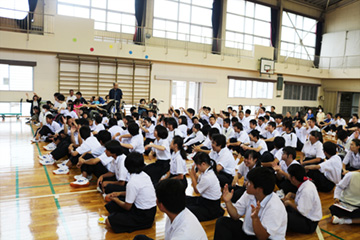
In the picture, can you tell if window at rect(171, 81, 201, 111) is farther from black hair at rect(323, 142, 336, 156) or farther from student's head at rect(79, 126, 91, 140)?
black hair at rect(323, 142, 336, 156)

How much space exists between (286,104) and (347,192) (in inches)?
615

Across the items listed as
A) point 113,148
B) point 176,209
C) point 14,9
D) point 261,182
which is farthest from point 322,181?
point 14,9

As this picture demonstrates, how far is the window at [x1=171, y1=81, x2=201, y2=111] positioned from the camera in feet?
47.2

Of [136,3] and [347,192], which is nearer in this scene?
[347,192]

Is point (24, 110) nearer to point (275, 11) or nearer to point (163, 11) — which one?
point (163, 11)

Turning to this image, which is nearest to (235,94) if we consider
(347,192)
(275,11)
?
(275,11)

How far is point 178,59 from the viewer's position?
13406 millimetres

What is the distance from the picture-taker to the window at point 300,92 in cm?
1850

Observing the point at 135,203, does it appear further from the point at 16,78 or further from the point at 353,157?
the point at 16,78

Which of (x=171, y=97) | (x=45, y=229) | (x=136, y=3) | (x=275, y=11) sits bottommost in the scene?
(x=45, y=229)

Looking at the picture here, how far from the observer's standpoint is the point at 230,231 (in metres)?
2.67

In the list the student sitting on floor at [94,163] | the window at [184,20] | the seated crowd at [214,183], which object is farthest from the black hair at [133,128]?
the window at [184,20]

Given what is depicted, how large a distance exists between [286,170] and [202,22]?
12.4 m

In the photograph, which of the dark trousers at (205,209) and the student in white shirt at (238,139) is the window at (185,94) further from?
the dark trousers at (205,209)
